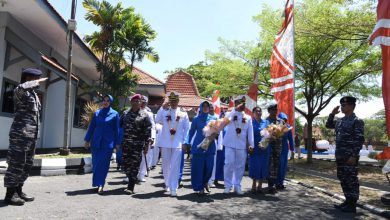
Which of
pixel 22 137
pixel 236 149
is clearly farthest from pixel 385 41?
pixel 22 137

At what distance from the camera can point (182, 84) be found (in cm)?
3403

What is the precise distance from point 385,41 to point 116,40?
13849mm

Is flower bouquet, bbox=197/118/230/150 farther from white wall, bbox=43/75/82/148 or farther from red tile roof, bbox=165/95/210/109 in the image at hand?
red tile roof, bbox=165/95/210/109

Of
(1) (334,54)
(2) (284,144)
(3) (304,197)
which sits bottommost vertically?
(3) (304,197)

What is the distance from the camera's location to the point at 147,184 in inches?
340

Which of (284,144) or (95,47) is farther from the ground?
(95,47)

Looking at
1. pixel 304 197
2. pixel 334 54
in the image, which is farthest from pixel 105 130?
pixel 334 54

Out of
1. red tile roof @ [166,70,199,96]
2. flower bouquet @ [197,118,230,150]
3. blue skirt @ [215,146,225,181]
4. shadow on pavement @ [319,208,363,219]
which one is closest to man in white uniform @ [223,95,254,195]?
flower bouquet @ [197,118,230,150]

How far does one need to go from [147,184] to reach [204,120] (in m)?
2.26

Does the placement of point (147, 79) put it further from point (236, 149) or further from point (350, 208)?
point (350, 208)

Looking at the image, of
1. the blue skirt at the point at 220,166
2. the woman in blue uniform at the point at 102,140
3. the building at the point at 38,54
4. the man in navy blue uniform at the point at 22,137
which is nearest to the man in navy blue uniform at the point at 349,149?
the blue skirt at the point at 220,166

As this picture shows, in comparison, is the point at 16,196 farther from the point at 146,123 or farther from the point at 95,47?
the point at 95,47

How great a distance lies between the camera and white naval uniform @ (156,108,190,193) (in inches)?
288

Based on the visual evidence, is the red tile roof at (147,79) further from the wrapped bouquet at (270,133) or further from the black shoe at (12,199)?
the black shoe at (12,199)
